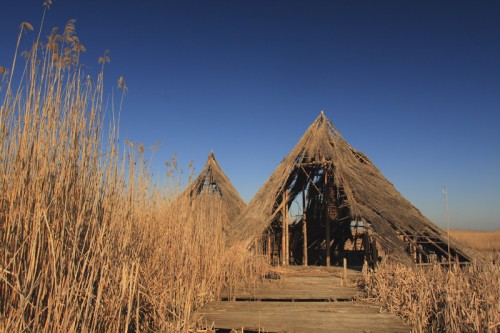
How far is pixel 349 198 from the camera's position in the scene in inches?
283

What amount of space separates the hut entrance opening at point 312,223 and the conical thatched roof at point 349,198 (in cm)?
6

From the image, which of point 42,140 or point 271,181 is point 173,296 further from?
point 271,181

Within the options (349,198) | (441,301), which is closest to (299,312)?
(441,301)

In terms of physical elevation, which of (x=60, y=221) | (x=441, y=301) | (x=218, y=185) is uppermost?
(x=218, y=185)

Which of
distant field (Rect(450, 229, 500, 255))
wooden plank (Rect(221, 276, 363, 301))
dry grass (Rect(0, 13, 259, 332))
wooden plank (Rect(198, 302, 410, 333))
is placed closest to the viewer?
dry grass (Rect(0, 13, 259, 332))

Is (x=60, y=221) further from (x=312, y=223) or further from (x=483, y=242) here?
(x=483, y=242)

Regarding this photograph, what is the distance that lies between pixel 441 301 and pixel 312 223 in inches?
302

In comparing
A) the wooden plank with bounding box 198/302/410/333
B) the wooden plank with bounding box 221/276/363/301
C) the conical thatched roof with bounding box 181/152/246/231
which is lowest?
the wooden plank with bounding box 221/276/363/301

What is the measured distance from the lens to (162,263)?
4.04 metres

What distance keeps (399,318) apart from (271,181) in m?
5.61

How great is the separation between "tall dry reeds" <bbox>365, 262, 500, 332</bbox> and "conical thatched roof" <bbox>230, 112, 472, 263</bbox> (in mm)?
1854

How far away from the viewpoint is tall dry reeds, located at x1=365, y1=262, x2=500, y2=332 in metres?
2.87

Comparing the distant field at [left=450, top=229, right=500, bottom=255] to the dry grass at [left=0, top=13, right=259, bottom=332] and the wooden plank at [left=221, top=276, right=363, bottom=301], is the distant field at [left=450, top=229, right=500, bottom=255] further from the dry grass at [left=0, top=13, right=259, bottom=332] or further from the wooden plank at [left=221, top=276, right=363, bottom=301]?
the dry grass at [left=0, top=13, right=259, bottom=332]

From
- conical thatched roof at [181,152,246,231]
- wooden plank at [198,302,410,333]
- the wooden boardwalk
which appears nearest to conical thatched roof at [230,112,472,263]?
the wooden boardwalk
